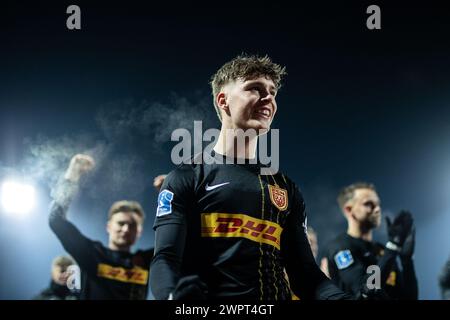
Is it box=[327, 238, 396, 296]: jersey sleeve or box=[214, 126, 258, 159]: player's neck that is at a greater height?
box=[214, 126, 258, 159]: player's neck

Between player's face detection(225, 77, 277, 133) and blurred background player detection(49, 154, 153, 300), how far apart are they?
13.2 feet

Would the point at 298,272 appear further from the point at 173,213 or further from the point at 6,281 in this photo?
the point at 6,281

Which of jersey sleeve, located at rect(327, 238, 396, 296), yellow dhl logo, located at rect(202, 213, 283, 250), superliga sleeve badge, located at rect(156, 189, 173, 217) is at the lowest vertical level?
jersey sleeve, located at rect(327, 238, 396, 296)

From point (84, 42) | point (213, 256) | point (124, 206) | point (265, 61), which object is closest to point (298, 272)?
point (213, 256)

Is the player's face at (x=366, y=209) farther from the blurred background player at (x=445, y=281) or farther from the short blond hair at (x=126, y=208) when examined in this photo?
the short blond hair at (x=126, y=208)

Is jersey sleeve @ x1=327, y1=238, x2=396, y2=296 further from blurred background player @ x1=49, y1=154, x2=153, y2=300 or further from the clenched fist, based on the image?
the clenched fist

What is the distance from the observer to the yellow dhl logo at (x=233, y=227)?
6.03 ft

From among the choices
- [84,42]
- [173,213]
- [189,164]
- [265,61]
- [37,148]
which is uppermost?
[84,42]

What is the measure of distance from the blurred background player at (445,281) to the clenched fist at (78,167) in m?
5.82

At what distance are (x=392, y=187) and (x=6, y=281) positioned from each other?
6804 mm

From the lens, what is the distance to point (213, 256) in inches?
71.5

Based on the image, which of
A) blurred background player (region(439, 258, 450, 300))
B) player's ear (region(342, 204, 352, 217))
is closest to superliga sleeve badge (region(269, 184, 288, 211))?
player's ear (region(342, 204, 352, 217))

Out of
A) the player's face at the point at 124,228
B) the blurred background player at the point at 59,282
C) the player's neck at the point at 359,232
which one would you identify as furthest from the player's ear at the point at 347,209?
the blurred background player at the point at 59,282

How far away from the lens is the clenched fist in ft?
23.4
